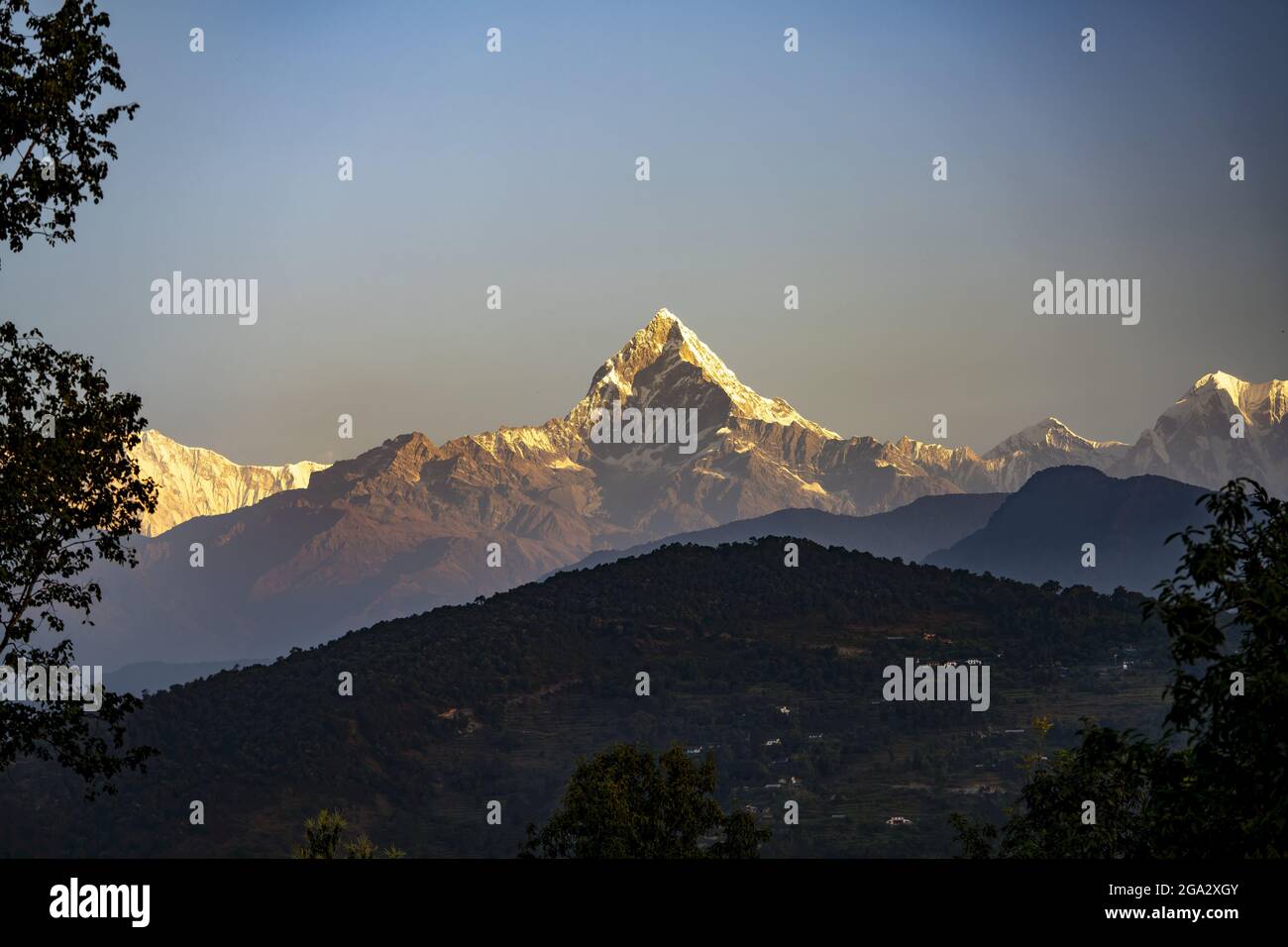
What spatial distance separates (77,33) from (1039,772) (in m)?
41.9

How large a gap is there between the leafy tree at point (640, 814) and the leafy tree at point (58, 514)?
4108 centimetres

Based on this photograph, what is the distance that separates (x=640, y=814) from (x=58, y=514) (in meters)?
46.9

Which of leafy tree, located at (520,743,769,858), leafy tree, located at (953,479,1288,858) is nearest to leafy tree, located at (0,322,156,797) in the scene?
leafy tree, located at (953,479,1288,858)

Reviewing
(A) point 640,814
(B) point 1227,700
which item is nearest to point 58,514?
A: (B) point 1227,700

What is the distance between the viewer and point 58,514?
1185 inches

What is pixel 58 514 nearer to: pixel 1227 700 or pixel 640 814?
pixel 1227 700

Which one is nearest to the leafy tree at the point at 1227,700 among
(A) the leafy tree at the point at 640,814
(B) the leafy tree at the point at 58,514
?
(B) the leafy tree at the point at 58,514

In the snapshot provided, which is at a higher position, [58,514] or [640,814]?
[58,514]

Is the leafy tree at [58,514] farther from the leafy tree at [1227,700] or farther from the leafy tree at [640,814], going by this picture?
the leafy tree at [640,814]

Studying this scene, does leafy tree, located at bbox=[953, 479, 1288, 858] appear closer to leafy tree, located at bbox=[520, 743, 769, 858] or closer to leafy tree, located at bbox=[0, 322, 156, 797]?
leafy tree, located at bbox=[0, 322, 156, 797]

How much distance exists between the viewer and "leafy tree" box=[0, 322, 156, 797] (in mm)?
29188
